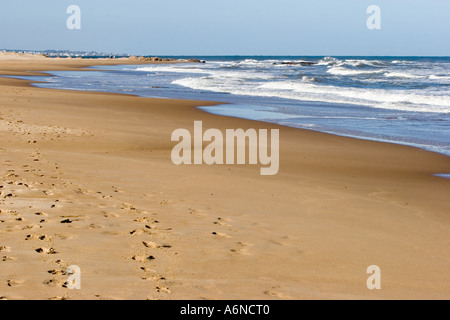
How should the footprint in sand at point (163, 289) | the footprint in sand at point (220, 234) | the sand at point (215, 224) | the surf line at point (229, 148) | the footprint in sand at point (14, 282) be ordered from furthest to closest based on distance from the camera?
1. the surf line at point (229, 148)
2. the footprint in sand at point (220, 234)
3. the sand at point (215, 224)
4. the footprint in sand at point (163, 289)
5. the footprint in sand at point (14, 282)

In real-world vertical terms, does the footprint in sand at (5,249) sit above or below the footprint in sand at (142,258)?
above

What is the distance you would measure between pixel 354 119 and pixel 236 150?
788cm

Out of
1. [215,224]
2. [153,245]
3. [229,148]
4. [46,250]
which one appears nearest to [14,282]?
[46,250]

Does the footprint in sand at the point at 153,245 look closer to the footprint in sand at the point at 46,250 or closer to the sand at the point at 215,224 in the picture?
the sand at the point at 215,224

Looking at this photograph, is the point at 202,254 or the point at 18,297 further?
the point at 202,254

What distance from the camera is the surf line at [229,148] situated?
1035 centimetres

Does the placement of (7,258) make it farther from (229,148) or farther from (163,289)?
(229,148)

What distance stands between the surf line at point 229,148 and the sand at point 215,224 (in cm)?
33

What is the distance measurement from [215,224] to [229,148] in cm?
583

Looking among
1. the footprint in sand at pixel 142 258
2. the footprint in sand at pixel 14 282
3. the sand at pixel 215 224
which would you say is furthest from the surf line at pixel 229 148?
the footprint in sand at pixel 14 282

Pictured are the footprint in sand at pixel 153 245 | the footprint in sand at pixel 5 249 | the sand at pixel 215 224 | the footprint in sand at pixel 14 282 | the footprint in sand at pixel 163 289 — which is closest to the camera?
the footprint in sand at pixel 14 282

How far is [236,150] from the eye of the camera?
11.6 meters

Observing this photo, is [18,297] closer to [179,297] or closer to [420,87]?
[179,297]
